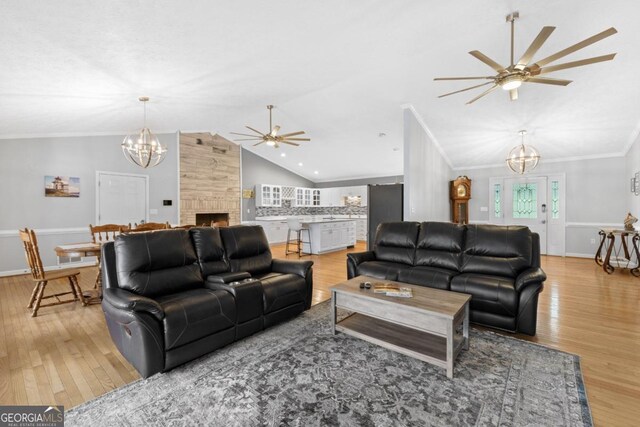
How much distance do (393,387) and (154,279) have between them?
2181 mm

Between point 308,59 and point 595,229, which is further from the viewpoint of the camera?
point 595,229

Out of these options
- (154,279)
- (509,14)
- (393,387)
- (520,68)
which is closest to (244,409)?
(393,387)

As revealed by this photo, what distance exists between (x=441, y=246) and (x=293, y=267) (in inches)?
77.3

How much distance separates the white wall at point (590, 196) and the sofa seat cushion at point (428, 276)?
5.83 m

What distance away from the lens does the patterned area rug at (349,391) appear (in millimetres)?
1730

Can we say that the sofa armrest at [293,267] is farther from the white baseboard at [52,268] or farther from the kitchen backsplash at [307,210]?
the kitchen backsplash at [307,210]

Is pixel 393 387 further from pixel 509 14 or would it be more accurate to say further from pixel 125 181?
pixel 125 181

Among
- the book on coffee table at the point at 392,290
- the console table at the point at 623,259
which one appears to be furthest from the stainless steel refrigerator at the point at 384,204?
the console table at the point at 623,259

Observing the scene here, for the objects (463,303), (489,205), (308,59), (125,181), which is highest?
(308,59)

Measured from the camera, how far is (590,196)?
268 inches

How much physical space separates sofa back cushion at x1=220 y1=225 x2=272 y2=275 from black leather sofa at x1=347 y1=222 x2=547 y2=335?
1190mm

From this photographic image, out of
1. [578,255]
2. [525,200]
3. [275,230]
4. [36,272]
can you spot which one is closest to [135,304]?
[36,272]

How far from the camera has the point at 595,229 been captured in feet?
22.2

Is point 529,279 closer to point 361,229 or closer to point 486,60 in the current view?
point 486,60
